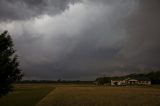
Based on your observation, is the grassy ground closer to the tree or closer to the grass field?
the grass field

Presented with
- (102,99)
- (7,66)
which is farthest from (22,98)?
(7,66)

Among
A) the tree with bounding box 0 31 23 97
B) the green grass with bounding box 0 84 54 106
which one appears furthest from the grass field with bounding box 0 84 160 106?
the tree with bounding box 0 31 23 97

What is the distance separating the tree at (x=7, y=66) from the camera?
Result: 2433 centimetres

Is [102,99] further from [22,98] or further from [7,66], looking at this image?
[7,66]

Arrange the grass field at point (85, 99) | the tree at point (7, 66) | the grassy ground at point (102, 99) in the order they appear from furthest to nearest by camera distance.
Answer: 1. the grass field at point (85, 99)
2. the grassy ground at point (102, 99)
3. the tree at point (7, 66)

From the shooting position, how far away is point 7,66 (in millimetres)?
24297

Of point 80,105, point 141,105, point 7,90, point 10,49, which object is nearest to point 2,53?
point 10,49

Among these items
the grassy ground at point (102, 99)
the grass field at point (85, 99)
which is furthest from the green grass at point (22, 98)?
the grassy ground at point (102, 99)

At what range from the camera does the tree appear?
2433 centimetres

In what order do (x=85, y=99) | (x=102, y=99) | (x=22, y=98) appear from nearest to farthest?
1. (x=85, y=99)
2. (x=102, y=99)
3. (x=22, y=98)

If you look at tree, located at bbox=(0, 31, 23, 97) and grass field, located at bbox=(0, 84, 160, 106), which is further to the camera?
grass field, located at bbox=(0, 84, 160, 106)

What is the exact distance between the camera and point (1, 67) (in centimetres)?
2377

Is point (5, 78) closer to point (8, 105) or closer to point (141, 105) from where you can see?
point (8, 105)

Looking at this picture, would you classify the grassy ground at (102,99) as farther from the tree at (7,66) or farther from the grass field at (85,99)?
the tree at (7,66)
